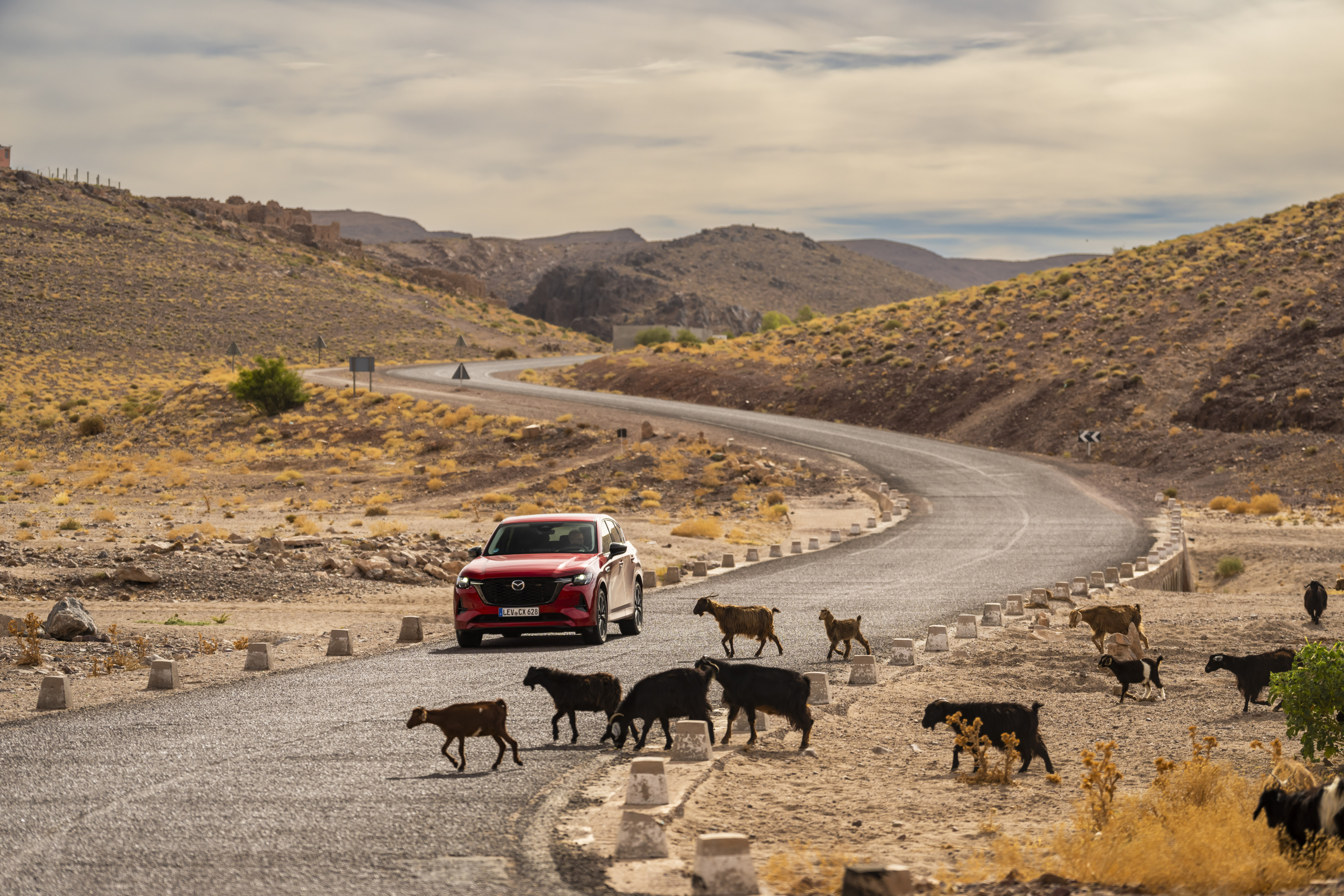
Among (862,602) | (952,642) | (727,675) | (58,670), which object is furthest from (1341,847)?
(862,602)

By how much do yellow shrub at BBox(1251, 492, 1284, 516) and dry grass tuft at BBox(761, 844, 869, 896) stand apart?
3815cm

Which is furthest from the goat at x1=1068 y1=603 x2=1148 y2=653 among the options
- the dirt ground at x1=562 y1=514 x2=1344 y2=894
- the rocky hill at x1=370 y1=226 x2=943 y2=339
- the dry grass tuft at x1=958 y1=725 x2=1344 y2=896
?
the rocky hill at x1=370 y1=226 x2=943 y2=339

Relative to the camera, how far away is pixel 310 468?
2077 inches

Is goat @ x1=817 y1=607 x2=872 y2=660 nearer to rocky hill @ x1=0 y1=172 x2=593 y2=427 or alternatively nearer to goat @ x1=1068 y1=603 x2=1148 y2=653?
goat @ x1=1068 y1=603 x2=1148 y2=653

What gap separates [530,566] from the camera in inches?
609

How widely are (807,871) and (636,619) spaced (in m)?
10.9

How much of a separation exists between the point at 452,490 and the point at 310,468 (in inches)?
372

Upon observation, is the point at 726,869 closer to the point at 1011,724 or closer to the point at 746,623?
the point at 1011,724

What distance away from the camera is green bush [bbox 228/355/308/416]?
63500mm


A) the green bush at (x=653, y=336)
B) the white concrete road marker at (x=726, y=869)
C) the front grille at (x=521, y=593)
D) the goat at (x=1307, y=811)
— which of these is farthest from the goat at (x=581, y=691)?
the green bush at (x=653, y=336)

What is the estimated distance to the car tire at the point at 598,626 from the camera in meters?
15.4

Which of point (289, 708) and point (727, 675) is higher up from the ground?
point (727, 675)

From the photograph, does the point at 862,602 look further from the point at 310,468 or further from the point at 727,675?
the point at 310,468

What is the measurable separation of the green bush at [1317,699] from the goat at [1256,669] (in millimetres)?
1988
